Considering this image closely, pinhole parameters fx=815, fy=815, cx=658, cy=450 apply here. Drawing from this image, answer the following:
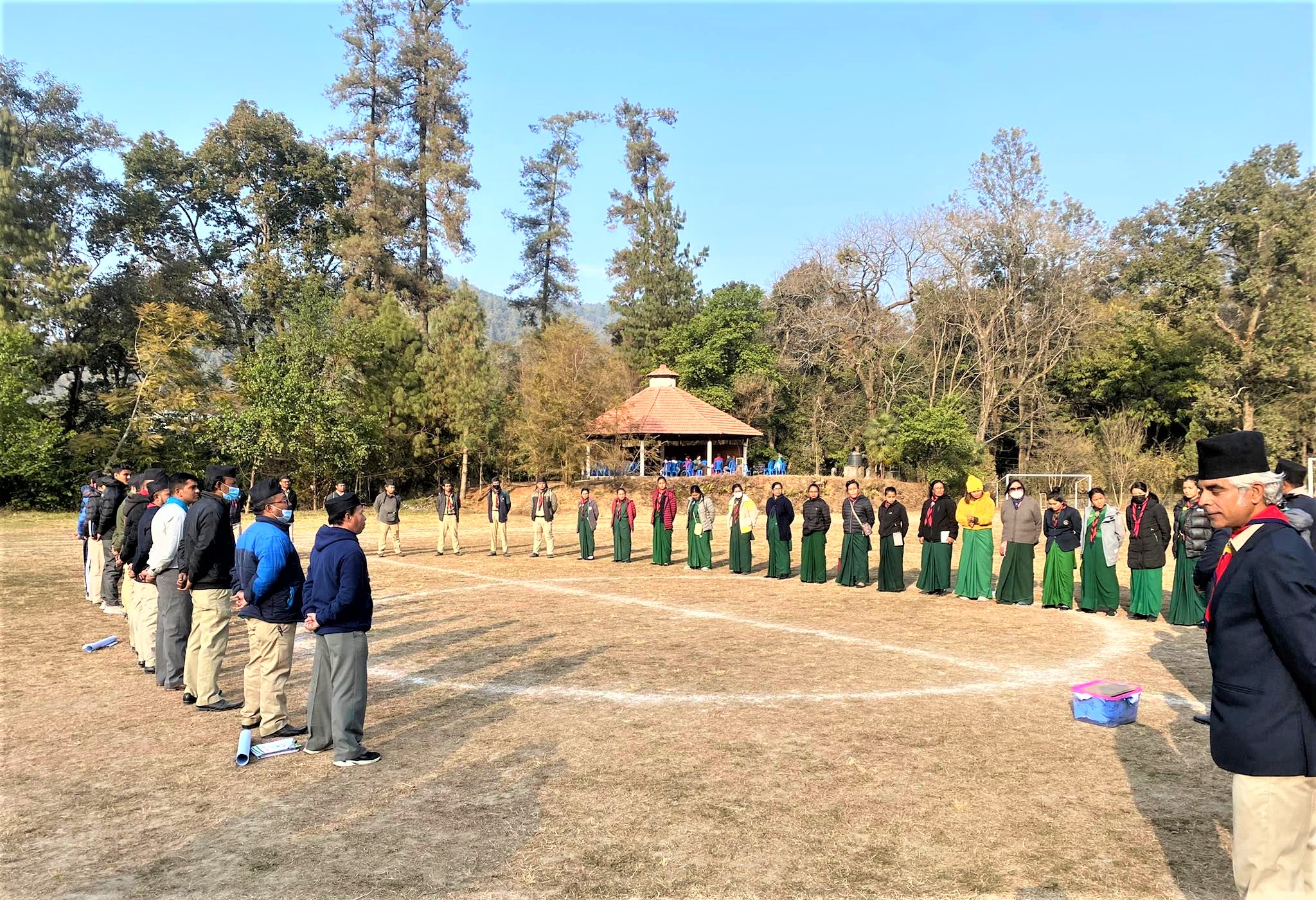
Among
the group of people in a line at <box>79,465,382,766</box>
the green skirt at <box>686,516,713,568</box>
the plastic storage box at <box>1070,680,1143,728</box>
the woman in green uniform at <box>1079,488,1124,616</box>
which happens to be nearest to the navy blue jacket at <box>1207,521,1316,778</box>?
the plastic storage box at <box>1070,680,1143,728</box>

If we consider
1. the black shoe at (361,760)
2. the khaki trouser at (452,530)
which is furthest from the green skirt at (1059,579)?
the khaki trouser at (452,530)

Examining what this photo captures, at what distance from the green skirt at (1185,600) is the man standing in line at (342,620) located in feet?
36.7

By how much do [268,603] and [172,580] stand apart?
221cm

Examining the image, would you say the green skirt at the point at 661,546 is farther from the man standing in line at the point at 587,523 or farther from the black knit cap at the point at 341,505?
the black knit cap at the point at 341,505

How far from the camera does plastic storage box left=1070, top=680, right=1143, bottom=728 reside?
687cm

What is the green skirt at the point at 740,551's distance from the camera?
17266 millimetres

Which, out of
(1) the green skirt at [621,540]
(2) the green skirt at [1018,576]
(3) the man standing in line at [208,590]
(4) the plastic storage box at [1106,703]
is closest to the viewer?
(4) the plastic storage box at [1106,703]

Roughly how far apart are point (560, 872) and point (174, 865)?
212cm

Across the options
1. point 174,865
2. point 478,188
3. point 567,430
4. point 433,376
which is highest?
point 478,188

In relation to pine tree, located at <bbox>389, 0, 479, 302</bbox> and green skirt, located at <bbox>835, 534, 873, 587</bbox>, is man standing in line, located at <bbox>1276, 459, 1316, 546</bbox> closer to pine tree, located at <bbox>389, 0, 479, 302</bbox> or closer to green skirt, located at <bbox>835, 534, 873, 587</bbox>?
green skirt, located at <bbox>835, 534, 873, 587</bbox>

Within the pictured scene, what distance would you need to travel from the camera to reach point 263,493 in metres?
6.46

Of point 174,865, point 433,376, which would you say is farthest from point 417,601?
point 433,376

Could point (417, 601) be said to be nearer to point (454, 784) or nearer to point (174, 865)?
point (454, 784)

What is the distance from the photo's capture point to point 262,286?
42.1 meters
